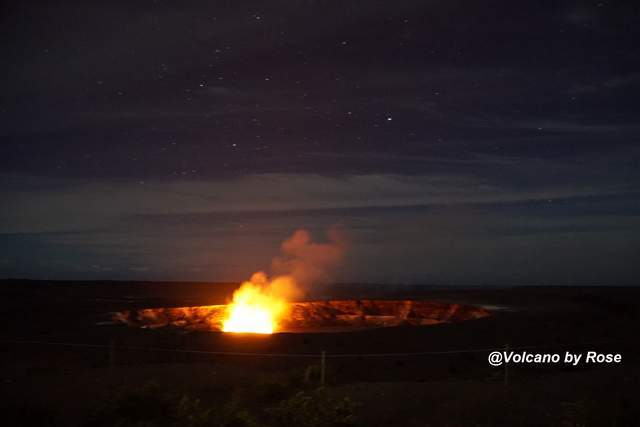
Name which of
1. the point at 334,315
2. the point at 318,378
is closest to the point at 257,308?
the point at 334,315

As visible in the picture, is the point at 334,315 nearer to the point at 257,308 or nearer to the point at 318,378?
the point at 257,308

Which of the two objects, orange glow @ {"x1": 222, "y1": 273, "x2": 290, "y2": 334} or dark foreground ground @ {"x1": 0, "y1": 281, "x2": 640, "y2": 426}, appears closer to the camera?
dark foreground ground @ {"x1": 0, "y1": 281, "x2": 640, "y2": 426}

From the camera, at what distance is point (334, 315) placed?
129 ft

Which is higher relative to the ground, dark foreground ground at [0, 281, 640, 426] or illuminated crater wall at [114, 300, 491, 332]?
illuminated crater wall at [114, 300, 491, 332]

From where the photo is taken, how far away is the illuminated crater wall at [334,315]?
34338 mm

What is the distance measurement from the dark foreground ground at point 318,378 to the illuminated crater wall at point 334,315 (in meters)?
4.97

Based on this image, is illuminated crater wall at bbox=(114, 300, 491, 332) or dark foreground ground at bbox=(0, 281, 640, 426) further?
illuminated crater wall at bbox=(114, 300, 491, 332)

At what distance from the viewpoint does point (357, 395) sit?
14.1 m

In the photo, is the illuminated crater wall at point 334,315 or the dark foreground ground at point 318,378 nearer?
the dark foreground ground at point 318,378

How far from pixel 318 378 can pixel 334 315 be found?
74.5 ft

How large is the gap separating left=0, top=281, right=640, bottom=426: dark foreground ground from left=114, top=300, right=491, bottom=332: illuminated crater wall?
497 centimetres

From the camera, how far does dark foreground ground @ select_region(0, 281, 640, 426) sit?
463 inches

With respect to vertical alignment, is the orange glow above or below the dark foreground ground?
above

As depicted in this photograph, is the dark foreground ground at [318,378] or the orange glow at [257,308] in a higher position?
the orange glow at [257,308]
